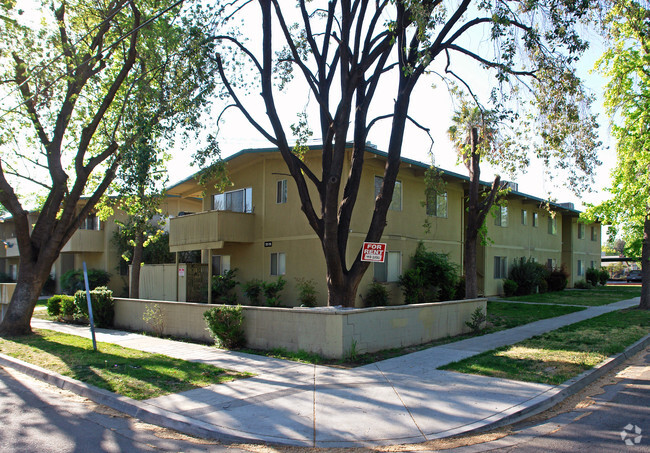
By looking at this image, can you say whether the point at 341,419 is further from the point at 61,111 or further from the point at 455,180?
the point at 455,180

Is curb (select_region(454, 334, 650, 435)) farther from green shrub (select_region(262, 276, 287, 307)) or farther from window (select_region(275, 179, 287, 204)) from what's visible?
window (select_region(275, 179, 287, 204))

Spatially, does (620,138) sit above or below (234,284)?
above

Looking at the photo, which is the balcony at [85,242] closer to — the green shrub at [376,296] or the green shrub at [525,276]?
the green shrub at [376,296]

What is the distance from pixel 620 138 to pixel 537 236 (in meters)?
11.8

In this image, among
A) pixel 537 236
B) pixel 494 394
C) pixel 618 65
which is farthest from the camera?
pixel 537 236

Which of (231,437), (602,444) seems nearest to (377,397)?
(231,437)

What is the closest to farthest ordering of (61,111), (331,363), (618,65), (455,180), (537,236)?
1. (331,363)
2. (61,111)
3. (618,65)
4. (455,180)
5. (537,236)

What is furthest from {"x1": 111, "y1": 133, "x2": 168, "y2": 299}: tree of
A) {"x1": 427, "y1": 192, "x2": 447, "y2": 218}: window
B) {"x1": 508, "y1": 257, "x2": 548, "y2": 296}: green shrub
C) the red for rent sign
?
{"x1": 508, "y1": 257, "x2": 548, "y2": 296}: green shrub

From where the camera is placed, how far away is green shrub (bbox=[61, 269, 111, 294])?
30.1 meters

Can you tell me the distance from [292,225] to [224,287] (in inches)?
→ 161

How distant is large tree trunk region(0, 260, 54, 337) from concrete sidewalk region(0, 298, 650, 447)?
5821 mm

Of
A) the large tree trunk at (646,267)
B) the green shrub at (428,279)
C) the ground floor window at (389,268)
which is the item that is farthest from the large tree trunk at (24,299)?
the large tree trunk at (646,267)

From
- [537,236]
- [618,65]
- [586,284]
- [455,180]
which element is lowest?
[586,284]

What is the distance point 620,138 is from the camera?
62.8 ft
